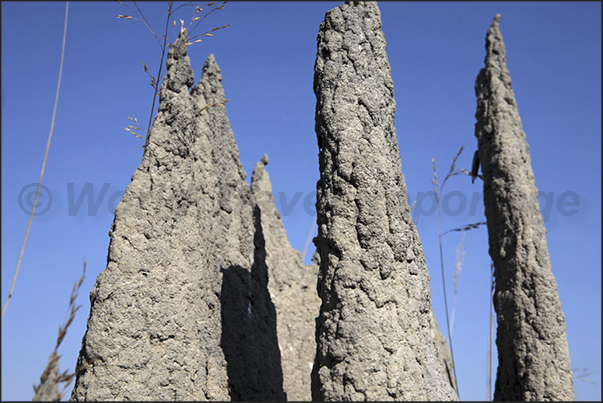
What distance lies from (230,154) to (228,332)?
2004 mm

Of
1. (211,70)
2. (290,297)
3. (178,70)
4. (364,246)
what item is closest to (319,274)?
(364,246)

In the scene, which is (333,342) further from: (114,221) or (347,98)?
(114,221)

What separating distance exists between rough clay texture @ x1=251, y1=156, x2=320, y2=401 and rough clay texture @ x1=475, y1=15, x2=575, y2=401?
7.73 ft

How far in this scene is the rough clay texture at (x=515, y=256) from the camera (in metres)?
6.19

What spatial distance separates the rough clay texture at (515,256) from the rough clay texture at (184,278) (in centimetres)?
267

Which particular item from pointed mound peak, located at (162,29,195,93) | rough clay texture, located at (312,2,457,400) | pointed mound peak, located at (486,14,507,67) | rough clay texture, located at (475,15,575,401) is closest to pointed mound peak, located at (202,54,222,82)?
pointed mound peak, located at (162,29,195,93)

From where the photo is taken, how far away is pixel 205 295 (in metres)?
5.16

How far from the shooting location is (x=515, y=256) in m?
6.74

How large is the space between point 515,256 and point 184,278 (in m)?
3.96

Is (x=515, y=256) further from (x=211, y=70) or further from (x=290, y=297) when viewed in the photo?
(x=211, y=70)

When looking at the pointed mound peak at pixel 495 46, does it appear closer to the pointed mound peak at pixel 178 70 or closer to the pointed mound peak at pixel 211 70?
the pointed mound peak at pixel 211 70

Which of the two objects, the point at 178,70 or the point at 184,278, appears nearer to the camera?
the point at 184,278

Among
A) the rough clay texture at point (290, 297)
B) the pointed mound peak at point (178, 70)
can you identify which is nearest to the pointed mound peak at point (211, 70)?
the pointed mound peak at point (178, 70)

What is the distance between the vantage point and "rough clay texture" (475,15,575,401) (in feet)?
20.3
